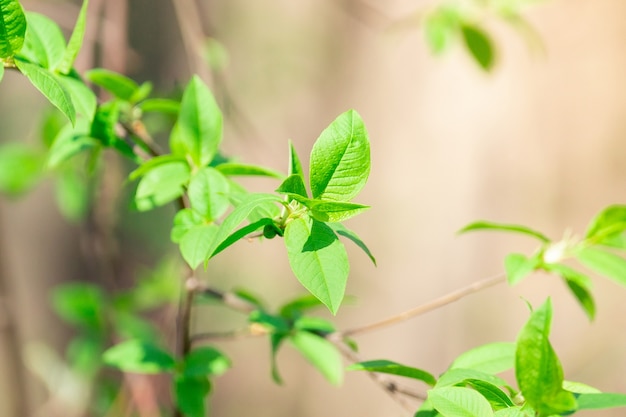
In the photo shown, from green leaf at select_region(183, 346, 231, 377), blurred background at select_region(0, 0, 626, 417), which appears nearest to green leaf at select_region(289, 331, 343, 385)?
green leaf at select_region(183, 346, 231, 377)

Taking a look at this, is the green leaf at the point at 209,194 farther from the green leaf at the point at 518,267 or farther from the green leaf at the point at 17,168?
the green leaf at the point at 17,168

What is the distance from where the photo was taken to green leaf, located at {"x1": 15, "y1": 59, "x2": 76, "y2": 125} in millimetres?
378

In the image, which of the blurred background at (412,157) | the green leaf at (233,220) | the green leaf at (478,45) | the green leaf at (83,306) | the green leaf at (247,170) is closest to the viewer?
the green leaf at (233,220)

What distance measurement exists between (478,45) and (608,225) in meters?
0.51

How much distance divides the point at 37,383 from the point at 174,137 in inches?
63.9

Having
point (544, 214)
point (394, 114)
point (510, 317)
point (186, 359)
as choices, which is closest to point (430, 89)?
point (394, 114)

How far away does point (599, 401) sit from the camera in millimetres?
378

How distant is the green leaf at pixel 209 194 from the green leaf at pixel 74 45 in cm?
13

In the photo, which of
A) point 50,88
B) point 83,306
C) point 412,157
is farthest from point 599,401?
point 412,157

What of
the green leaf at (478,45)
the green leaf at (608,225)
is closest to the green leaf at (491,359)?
the green leaf at (608,225)

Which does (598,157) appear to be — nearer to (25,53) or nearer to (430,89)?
(430,89)

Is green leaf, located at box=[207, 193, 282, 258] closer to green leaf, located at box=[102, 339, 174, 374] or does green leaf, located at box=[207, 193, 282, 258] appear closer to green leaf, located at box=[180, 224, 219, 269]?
green leaf, located at box=[180, 224, 219, 269]

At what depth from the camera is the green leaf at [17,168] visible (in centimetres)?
103

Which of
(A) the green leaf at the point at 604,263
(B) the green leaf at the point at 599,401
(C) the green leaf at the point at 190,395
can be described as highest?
(A) the green leaf at the point at 604,263
